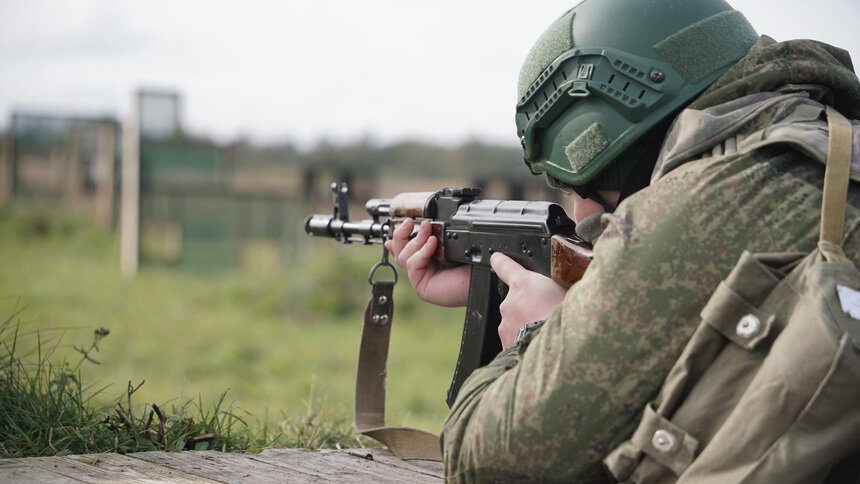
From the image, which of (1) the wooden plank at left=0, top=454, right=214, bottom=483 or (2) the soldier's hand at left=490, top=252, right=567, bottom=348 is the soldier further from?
(1) the wooden plank at left=0, top=454, right=214, bottom=483

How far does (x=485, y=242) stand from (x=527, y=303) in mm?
788

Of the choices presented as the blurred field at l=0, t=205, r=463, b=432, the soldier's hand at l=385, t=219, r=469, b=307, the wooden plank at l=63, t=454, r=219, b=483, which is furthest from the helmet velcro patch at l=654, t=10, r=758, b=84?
the blurred field at l=0, t=205, r=463, b=432

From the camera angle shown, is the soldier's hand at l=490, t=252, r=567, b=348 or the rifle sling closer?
the soldier's hand at l=490, t=252, r=567, b=348

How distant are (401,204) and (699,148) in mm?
2037

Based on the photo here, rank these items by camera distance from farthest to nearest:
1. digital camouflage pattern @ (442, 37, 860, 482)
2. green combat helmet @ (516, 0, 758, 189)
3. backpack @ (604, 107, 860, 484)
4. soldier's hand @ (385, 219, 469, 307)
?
soldier's hand @ (385, 219, 469, 307) → green combat helmet @ (516, 0, 758, 189) → digital camouflage pattern @ (442, 37, 860, 482) → backpack @ (604, 107, 860, 484)

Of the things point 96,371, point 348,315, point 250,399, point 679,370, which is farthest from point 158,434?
point 348,315

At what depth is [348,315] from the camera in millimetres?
11203

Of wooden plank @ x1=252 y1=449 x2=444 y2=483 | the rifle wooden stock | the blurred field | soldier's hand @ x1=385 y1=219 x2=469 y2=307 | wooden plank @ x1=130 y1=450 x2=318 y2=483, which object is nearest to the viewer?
the rifle wooden stock

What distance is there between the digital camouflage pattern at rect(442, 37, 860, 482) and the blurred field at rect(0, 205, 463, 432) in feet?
12.5

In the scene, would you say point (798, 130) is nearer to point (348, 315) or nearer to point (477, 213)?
point (477, 213)

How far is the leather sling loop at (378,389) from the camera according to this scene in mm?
3406

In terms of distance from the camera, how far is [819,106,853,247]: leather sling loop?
1.79 meters

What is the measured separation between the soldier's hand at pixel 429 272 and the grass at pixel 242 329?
90.3 inches

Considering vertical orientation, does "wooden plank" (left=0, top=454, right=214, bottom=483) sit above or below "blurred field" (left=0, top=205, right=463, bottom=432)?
above
